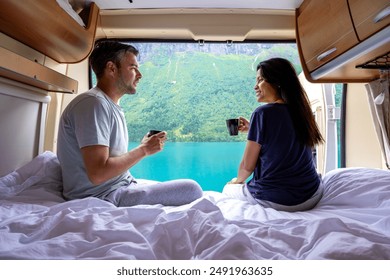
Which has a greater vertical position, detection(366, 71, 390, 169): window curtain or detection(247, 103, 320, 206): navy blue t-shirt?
detection(366, 71, 390, 169): window curtain

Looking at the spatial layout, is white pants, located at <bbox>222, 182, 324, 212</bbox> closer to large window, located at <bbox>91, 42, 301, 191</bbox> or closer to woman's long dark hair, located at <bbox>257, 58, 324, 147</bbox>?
woman's long dark hair, located at <bbox>257, 58, 324, 147</bbox>

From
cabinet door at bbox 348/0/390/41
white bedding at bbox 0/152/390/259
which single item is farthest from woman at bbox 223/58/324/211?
cabinet door at bbox 348/0/390/41

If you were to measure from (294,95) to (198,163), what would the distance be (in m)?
1.10

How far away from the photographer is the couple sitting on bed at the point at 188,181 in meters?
1.05

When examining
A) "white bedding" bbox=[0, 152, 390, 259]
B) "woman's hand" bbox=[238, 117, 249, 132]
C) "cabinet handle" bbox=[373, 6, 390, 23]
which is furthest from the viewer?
"woman's hand" bbox=[238, 117, 249, 132]

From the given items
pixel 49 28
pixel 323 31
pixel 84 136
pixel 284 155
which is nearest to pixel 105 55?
pixel 49 28

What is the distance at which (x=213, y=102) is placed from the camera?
2090 millimetres

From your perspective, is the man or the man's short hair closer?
the man

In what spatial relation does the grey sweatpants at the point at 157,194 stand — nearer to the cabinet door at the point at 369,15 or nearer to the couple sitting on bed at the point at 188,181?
the couple sitting on bed at the point at 188,181

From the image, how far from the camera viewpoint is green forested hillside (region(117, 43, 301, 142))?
2.06 meters

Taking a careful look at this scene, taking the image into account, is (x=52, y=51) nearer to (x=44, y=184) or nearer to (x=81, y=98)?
(x=81, y=98)

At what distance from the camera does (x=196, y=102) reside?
2.10 m

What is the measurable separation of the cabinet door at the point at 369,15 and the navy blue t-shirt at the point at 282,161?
0.43 metres

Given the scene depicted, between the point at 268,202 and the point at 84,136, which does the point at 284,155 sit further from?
the point at 84,136
